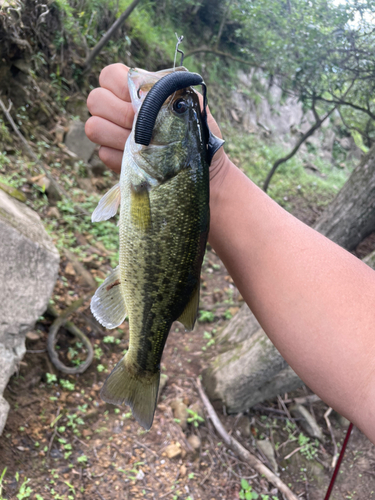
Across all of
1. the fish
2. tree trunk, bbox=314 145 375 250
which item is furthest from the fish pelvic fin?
tree trunk, bbox=314 145 375 250

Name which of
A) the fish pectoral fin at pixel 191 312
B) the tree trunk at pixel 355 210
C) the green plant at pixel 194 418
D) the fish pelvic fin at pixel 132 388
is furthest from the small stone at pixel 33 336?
the tree trunk at pixel 355 210

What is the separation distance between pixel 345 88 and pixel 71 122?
5408 millimetres

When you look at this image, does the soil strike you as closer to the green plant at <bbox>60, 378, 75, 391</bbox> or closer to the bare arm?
the green plant at <bbox>60, 378, 75, 391</bbox>

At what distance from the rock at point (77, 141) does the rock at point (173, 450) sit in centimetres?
516

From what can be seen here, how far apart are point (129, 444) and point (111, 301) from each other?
2797 millimetres

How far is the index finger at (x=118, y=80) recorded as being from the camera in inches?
53.7

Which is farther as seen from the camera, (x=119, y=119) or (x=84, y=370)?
(x=84, y=370)

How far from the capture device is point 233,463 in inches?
156

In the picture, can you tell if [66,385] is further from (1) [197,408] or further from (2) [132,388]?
(2) [132,388]

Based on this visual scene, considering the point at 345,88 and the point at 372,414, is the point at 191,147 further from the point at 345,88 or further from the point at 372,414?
the point at 345,88

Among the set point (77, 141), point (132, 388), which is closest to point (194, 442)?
point (132, 388)

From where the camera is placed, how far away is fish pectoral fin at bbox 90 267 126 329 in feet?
4.58

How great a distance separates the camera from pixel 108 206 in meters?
1.41

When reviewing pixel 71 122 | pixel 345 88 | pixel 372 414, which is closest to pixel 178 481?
pixel 372 414
